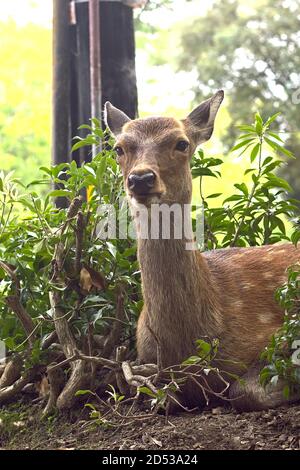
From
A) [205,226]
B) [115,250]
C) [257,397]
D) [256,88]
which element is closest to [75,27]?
[205,226]

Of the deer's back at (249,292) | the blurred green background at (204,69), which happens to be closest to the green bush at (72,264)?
the deer's back at (249,292)

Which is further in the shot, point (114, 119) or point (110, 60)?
point (110, 60)

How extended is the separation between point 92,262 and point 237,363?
0.90 metres

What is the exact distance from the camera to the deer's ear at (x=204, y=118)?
4.20 metres

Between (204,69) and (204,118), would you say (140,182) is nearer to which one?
(204,118)

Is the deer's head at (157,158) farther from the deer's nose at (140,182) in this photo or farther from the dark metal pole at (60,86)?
the dark metal pole at (60,86)

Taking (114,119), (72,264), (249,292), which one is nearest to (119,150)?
(114,119)

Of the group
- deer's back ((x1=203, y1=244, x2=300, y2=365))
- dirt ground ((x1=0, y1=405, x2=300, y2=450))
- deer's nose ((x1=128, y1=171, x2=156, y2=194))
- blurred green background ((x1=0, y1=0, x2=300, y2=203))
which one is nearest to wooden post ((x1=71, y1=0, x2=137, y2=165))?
deer's back ((x1=203, y1=244, x2=300, y2=365))

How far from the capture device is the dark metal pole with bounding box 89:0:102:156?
492cm

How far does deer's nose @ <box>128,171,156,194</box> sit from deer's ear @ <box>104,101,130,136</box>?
90 centimetres

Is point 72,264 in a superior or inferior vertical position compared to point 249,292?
superior

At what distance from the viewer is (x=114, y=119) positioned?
4.36 metres

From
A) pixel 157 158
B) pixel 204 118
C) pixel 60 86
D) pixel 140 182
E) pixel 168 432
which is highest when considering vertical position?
pixel 60 86

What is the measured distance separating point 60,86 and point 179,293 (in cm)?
206
